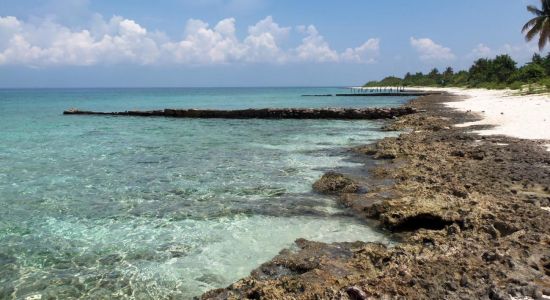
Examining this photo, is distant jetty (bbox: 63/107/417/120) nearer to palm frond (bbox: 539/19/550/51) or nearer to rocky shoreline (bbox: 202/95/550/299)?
palm frond (bbox: 539/19/550/51)

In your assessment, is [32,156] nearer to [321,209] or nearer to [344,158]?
[344,158]

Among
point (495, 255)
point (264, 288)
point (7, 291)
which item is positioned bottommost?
point (7, 291)

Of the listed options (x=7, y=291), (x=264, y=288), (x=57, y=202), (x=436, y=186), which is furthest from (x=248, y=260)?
(x=57, y=202)

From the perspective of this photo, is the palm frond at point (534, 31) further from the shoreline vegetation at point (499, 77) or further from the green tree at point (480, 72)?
the green tree at point (480, 72)

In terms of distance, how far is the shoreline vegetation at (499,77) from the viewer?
54272 mm

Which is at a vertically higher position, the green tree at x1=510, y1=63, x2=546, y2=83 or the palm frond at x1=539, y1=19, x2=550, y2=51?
the palm frond at x1=539, y1=19, x2=550, y2=51

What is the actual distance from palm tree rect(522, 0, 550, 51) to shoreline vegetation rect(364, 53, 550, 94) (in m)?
4.93

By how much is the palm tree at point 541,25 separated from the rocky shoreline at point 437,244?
139 ft

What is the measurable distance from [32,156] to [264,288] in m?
18.4

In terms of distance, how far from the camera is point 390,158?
50.9 feet

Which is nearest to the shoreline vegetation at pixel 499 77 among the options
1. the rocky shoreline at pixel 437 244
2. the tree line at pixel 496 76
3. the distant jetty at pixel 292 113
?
the tree line at pixel 496 76

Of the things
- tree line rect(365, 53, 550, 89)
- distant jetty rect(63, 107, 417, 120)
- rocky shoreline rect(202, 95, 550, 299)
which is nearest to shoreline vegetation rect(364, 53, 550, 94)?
tree line rect(365, 53, 550, 89)

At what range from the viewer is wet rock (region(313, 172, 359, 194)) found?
1138 cm

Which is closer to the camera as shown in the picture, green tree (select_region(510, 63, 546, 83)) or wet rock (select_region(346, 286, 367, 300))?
wet rock (select_region(346, 286, 367, 300))
